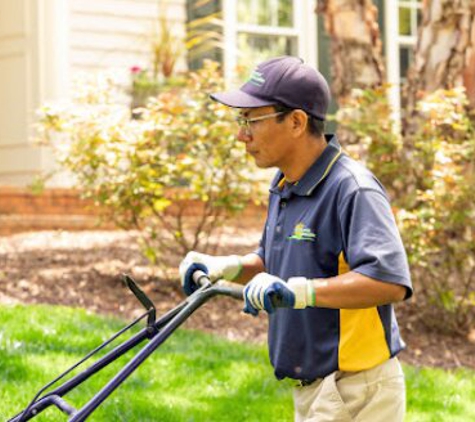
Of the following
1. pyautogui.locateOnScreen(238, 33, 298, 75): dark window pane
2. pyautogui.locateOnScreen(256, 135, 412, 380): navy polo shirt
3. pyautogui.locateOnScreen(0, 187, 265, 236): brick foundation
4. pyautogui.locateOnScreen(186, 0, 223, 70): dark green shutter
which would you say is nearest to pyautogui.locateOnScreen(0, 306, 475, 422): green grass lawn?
pyautogui.locateOnScreen(256, 135, 412, 380): navy polo shirt

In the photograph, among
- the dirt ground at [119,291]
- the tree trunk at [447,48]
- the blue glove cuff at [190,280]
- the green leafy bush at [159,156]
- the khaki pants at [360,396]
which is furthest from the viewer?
the tree trunk at [447,48]

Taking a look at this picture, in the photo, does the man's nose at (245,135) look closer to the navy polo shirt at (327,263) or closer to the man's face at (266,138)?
the man's face at (266,138)

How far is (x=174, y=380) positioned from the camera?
19.7ft

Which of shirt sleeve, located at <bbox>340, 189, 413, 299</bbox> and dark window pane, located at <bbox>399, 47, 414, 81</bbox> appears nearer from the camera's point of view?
shirt sleeve, located at <bbox>340, 189, 413, 299</bbox>

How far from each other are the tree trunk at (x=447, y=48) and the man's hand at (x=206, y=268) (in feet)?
16.5

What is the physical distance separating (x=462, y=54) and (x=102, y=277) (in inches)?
120

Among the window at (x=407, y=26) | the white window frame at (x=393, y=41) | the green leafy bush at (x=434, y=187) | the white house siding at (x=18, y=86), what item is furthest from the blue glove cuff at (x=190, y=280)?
the window at (x=407, y=26)

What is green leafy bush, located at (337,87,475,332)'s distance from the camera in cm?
739

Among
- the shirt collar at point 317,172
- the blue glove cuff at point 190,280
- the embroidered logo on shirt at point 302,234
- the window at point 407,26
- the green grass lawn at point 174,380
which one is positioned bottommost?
the green grass lawn at point 174,380

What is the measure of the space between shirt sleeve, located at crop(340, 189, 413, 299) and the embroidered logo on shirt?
120 millimetres

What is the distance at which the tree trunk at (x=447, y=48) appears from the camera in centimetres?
845

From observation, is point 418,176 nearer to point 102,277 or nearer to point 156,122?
point 156,122

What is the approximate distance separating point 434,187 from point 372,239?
4.35 meters

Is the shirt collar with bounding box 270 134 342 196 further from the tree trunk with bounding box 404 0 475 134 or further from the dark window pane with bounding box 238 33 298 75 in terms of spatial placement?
the dark window pane with bounding box 238 33 298 75
